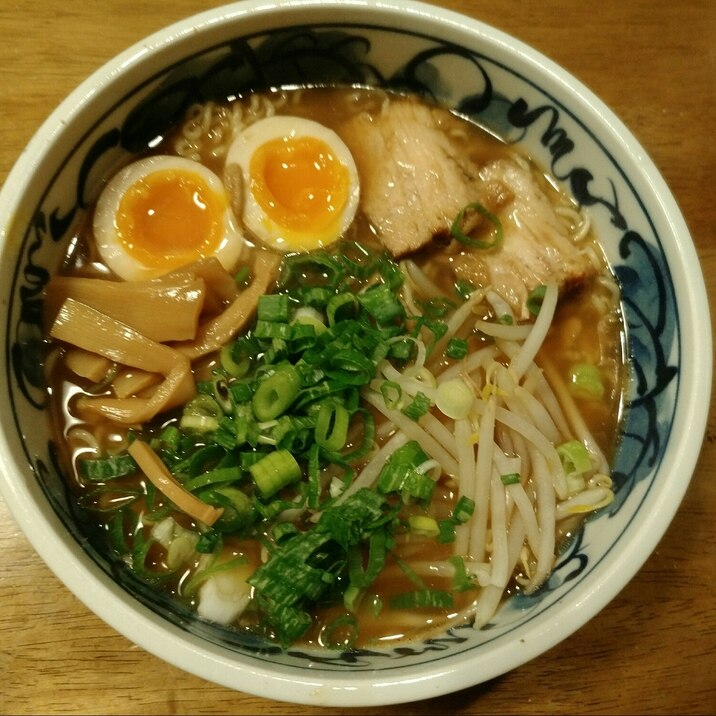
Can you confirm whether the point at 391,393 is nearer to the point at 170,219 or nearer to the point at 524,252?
the point at 524,252

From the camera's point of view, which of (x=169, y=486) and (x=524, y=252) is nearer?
(x=169, y=486)

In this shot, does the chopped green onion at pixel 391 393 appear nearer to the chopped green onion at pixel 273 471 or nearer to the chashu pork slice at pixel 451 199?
the chopped green onion at pixel 273 471

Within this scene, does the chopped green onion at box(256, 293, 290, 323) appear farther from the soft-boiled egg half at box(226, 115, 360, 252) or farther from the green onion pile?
the soft-boiled egg half at box(226, 115, 360, 252)

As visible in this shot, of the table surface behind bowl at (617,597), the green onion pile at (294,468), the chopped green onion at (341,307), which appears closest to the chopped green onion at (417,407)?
the green onion pile at (294,468)

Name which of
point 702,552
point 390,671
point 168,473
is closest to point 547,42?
point 702,552

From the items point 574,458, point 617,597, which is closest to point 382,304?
point 574,458

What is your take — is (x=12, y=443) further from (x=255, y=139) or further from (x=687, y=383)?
(x=687, y=383)

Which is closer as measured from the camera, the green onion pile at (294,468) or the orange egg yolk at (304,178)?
the green onion pile at (294,468)
